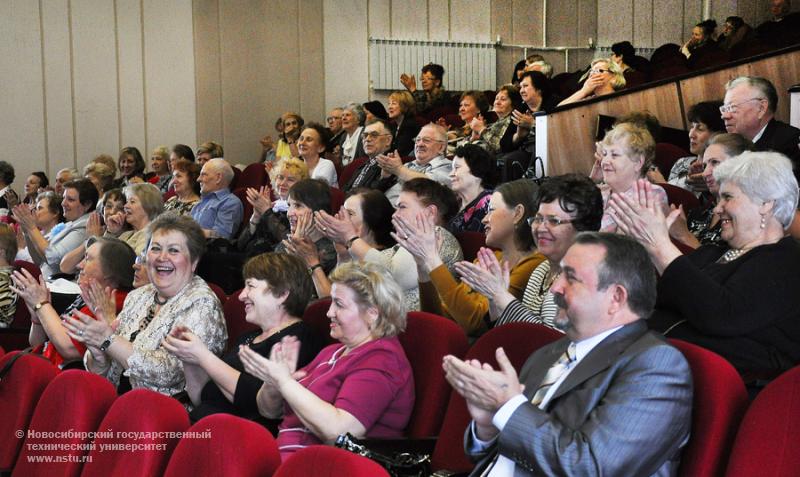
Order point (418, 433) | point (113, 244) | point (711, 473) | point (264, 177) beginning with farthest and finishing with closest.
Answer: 1. point (264, 177)
2. point (113, 244)
3. point (418, 433)
4. point (711, 473)

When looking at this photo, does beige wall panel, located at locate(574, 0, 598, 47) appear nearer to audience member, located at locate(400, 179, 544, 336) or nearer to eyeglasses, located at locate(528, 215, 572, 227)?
audience member, located at locate(400, 179, 544, 336)

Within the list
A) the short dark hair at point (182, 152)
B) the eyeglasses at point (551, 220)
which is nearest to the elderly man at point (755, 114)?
the eyeglasses at point (551, 220)

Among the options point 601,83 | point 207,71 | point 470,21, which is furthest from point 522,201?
point 470,21

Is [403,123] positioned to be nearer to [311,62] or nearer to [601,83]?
[601,83]

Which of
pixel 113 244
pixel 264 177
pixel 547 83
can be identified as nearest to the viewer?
pixel 113 244

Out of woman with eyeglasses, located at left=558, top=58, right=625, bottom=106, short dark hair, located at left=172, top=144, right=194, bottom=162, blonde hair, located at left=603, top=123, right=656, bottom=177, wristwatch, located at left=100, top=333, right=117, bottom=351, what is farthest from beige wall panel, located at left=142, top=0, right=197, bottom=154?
blonde hair, located at left=603, top=123, right=656, bottom=177

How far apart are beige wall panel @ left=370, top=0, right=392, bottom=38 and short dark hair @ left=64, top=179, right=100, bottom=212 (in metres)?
4.56

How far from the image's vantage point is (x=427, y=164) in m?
5.18

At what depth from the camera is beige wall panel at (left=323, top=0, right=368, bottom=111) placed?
9.48m

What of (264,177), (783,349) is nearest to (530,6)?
(264,177)

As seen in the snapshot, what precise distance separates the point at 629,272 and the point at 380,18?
8070mm

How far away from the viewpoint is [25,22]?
8.60m

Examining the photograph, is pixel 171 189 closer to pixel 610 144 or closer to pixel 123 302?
pixel 123 302

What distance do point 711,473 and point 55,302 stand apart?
315 cm
